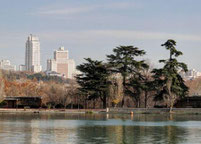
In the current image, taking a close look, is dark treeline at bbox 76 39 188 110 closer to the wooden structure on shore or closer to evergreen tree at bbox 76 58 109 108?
evergreen tree at bbox 76 58 109 108

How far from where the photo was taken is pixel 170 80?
65125 millimetres

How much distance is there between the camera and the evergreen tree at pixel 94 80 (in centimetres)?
6806

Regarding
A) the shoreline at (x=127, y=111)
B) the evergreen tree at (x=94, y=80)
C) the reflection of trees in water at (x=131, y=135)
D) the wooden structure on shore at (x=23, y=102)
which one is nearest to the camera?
the reflection of trees in water at (x=131, y=135)

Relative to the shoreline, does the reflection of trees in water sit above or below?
below

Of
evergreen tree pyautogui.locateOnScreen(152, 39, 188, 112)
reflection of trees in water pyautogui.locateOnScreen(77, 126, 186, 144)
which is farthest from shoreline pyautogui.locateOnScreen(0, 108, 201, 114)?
reflection of trees in water pyautogui.locateOnScreen(77, 126, 186, 144)

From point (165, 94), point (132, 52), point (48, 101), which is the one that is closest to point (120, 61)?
point (132, 52)

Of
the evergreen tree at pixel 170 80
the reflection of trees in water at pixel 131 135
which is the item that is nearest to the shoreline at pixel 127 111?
the evergreen tree at pixel 170 80

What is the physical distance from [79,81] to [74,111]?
15.9 ft

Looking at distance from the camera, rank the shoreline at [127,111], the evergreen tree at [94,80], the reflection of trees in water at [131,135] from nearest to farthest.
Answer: the reflection of trees in water at [131,135], the shoreline at [127,111], the evergreen tree at [94,80]

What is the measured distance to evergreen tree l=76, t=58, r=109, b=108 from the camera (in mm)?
68062

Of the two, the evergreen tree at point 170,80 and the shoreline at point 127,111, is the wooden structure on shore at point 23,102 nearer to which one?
the shoreline at point 127,111

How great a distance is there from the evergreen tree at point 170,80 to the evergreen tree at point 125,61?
306cm

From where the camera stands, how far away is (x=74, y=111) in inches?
2603

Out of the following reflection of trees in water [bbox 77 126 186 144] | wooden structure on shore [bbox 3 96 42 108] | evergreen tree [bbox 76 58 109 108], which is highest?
evergreen tree [bbox 76 58 109 108]
